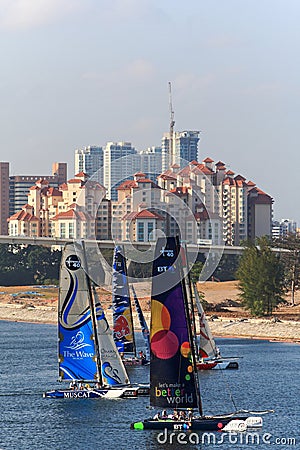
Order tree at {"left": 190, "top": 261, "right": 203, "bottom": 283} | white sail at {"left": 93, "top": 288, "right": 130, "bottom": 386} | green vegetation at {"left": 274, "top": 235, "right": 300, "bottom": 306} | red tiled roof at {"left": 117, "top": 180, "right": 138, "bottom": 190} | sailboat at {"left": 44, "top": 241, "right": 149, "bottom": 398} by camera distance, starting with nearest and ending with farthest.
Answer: sailboat at {"left": 44, "top": 241, "right": 149, "bottom": 398} → white sail at {"left": 93, "top": 288, "right": 130, "bottom": 386} → red tiled roof at {"left": 117, "top": 180, "right": 138, "bottom": 190} → green vegetation at {"left": 274, "top": 235, "right": 300, "bottom": 306} → tree at {"left": 190, "top": 261, "right": 203, "bottom": 283}

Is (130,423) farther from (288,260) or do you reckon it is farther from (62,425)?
(288,260)

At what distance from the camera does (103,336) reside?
50281 millimetres

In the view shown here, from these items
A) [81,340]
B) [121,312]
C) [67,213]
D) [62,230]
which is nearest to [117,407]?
[81,340]

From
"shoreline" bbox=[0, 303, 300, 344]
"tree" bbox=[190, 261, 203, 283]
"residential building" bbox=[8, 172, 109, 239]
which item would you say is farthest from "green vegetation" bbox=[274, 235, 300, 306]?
"residential building" bbox=[8, 172, 109, 239]

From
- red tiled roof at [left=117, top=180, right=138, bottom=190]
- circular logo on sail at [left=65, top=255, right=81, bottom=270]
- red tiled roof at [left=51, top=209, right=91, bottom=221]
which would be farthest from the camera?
red tiled roof at [left=51, top=209, right=91, bottom=221]

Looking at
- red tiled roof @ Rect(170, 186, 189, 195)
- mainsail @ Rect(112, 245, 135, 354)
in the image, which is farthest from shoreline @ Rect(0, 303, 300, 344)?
red tiled roof @ Rect(170, 186, 189, 195)

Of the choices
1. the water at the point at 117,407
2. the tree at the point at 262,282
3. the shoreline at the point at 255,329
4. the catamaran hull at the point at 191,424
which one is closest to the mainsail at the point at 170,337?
the catamaran hull at the point at 191,424

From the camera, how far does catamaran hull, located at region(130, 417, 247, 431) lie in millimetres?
39344

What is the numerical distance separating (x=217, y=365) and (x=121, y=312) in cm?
627

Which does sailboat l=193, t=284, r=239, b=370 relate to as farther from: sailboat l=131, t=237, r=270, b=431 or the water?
Answer: sailboat l=131, t=237, r=270, b=431

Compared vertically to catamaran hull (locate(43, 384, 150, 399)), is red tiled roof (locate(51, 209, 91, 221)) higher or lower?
higher

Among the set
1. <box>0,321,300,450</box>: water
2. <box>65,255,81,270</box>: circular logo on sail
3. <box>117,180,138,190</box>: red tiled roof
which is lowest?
<box>0,321,300,450</box>: water

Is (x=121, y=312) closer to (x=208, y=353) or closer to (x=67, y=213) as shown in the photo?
(x=208, y=353)

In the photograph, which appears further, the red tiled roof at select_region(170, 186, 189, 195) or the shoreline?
the red tiled roof at select_region(170, 186, 189, 195)
